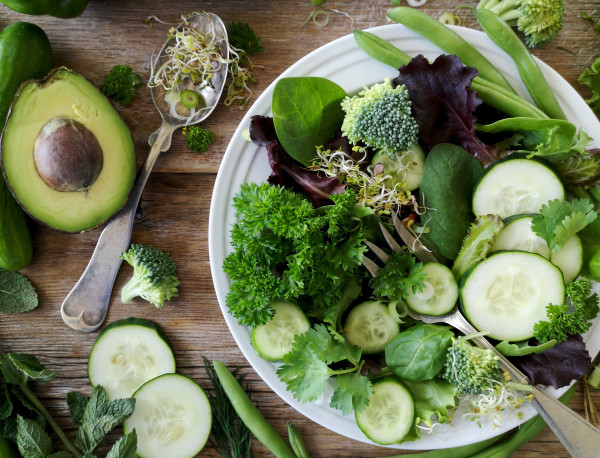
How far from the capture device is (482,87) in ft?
6.40

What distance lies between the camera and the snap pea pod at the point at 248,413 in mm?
2172

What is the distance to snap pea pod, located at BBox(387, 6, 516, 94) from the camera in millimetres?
1991

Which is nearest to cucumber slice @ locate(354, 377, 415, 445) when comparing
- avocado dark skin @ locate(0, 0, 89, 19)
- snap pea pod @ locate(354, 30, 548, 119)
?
snap pea pod @ locate(354, 30, 548, 119)

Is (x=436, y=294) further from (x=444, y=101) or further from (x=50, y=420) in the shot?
(x=50, y=420)

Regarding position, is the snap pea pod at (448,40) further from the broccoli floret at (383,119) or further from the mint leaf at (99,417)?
the mint leaf at (99,417)

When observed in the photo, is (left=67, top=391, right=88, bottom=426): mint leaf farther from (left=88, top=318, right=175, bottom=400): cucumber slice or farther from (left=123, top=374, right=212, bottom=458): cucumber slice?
(left=123, top=374, right=212, bottom=458): cucumber slice

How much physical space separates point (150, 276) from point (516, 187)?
1517mm

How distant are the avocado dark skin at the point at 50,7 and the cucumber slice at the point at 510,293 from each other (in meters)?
1.93

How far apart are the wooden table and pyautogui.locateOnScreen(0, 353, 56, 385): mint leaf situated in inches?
7.5

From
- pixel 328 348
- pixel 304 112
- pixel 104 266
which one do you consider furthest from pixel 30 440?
pixel 304 112

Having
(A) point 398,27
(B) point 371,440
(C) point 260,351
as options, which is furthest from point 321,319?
(A) point 398,27

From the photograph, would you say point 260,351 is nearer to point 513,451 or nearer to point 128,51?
point 513,451

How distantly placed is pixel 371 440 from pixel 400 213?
89cm

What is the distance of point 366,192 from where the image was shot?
1.92 meters
